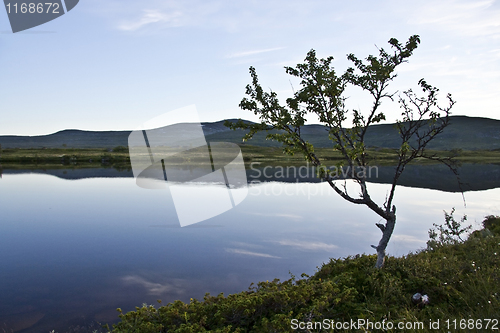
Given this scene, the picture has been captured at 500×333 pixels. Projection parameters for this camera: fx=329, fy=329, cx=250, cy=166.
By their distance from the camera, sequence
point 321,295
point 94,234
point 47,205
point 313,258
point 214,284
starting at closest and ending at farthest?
point 321,295 < point 214,284 < point 313,258 < point 94,234 < point 47,205

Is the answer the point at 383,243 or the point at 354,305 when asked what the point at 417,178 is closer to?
the point at 383,243

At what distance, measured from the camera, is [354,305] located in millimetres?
6254

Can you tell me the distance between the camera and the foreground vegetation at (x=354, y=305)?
553cm

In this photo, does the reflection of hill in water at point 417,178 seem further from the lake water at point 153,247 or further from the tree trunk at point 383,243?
the tree trunk at point 383,243

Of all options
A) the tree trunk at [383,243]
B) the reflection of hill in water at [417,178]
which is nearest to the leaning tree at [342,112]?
the tree trunk at [383,243]

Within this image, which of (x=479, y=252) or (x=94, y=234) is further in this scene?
(x=94, y=234)

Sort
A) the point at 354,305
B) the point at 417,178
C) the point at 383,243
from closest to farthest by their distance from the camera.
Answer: the point at 354,305, the point at 383,243, the point at 417,178

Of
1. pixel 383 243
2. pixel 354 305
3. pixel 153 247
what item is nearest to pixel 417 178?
pixel 153 247

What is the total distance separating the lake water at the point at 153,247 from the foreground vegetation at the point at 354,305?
2.81 m

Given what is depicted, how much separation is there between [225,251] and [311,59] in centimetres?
812

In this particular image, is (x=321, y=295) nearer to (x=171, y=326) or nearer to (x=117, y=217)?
(x=171, y=326)

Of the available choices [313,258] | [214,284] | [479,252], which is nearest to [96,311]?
[214,284]

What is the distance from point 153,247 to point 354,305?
937cm

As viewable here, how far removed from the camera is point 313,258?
12234mm
